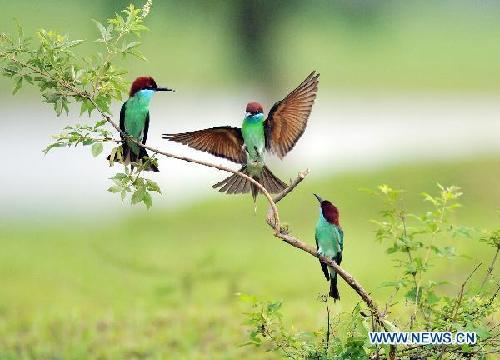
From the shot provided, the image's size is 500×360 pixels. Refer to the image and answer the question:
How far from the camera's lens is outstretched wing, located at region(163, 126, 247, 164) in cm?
299

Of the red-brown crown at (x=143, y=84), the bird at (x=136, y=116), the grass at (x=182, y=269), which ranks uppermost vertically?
the grass at (x=182, y=269)

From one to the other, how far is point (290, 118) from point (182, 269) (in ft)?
14.3

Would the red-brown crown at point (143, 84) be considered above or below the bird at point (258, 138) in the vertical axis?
above

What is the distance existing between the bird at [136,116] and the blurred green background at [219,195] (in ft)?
4.23

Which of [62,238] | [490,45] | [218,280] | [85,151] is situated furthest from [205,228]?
[490,45]

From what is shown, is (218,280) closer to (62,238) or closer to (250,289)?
(250,289)

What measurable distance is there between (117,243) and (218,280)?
57.7 inches

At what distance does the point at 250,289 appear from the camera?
21.7 ft

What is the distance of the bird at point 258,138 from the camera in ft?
9.66

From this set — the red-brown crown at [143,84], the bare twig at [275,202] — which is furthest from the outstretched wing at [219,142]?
the red-brown crown at [143,84]

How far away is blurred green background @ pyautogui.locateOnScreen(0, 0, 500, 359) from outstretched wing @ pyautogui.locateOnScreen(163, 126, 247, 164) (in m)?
1.40

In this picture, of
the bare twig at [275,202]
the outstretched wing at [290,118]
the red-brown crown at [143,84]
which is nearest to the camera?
the bare twig at [275,202]

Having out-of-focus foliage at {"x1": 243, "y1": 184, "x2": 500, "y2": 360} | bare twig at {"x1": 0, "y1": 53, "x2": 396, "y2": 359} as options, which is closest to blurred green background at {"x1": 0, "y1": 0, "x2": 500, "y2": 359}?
out-of-focus foliage at {"x1": 243, "y1": 184, "x2": 500, "y2": 360}

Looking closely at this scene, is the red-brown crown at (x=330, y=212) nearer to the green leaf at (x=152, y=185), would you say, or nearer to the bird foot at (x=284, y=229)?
the bird foot at (x=284, y=229)
